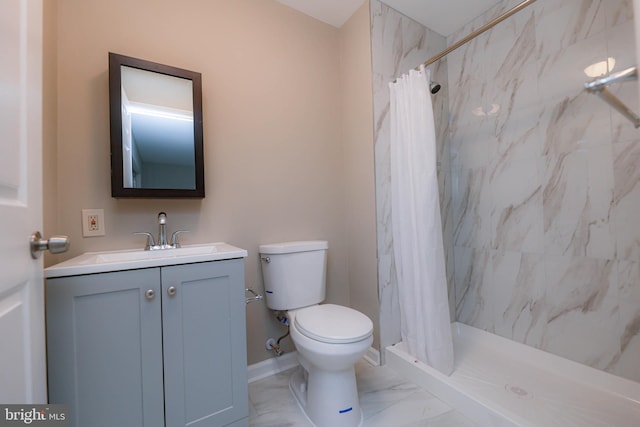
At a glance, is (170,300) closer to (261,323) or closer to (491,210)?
(261,323)

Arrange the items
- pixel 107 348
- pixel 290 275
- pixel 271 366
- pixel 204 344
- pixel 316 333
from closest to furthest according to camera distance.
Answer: pixel 107 348 → pixel 204 344 → pixel 316 333 → pixel 290 275 → pixel 271 366

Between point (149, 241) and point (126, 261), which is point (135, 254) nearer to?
point (149, 241)

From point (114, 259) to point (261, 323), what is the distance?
0.85m

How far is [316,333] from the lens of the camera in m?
1.14

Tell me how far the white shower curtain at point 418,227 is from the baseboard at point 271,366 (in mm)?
740

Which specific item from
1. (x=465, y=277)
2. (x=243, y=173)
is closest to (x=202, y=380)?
(x=243, y=173)

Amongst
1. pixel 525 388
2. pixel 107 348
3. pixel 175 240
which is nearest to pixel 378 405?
pixel 525 388

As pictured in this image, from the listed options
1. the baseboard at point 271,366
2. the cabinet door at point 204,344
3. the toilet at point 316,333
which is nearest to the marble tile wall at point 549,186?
the toilet at point 316,333

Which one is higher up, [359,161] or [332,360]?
[359,161]

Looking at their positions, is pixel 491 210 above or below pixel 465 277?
above

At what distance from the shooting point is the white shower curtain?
1454mm

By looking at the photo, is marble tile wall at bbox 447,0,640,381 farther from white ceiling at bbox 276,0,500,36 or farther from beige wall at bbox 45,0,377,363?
beige wall at bbox 45,0,377,363

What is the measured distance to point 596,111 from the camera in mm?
1339

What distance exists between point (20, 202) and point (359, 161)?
1.59 m
